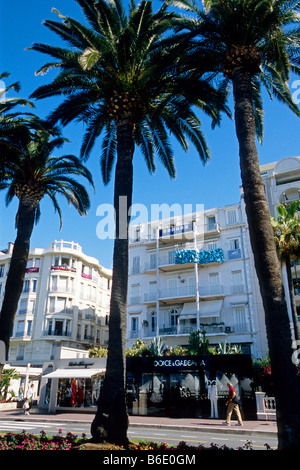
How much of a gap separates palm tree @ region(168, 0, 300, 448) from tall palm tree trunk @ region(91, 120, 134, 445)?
11.6 feet

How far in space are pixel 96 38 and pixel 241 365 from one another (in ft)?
56.9

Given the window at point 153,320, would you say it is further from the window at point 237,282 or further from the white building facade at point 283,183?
the white building facade at point 283,183

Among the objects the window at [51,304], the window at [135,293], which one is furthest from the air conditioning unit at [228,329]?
the window at [51,304]

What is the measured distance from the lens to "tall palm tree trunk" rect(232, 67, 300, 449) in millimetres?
6836

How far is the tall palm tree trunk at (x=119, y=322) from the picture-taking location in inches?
344

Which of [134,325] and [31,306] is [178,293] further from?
[31,306]

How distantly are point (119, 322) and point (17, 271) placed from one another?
5.71 m

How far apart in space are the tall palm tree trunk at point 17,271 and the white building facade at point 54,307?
35.6 m

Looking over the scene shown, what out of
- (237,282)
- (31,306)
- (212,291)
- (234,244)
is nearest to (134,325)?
(212,291)

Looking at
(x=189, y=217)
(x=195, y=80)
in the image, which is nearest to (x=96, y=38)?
(x=195, y=80)

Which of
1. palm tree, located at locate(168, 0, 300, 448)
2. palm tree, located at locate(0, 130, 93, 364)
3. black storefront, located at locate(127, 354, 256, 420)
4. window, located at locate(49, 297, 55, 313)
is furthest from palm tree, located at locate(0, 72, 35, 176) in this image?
window, located at locate(49, 297, 55, 313)

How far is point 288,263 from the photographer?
24.9 metres
